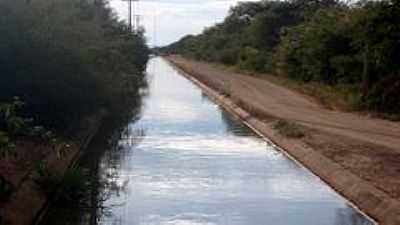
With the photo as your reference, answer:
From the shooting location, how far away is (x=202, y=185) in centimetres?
2083

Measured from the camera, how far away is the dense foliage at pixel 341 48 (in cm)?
3747

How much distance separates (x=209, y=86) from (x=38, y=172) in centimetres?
5152

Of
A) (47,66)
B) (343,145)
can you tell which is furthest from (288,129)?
(47,66)

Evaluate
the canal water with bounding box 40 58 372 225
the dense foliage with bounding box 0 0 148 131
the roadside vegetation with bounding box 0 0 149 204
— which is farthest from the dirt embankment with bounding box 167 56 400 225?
the dense foliage with bounding box 0 0 148 131

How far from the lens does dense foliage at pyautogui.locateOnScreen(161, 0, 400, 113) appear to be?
37466 millimetres

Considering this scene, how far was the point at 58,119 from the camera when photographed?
24281 mm

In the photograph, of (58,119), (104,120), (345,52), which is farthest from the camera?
(345,52)

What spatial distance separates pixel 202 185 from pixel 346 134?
10713 mm

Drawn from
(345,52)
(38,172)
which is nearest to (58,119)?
(38,172)

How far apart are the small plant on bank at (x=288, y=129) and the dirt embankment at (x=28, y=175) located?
8596 millimetres

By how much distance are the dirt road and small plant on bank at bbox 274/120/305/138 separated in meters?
0.36

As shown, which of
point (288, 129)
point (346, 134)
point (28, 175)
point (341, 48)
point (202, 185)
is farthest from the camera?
point (341, 48)

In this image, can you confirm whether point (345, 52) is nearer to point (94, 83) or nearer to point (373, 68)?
point (373, 68)

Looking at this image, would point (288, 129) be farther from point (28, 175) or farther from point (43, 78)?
point (28, 175)
